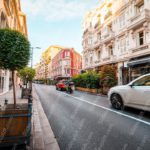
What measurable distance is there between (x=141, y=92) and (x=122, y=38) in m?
14.3

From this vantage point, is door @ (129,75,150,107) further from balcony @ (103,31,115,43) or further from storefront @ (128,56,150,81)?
balcony @ (103,31,115,43)

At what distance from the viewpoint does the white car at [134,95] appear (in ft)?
19.0

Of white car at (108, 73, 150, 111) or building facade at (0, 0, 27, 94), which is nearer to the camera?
white car at (108, 73, 150, 111)

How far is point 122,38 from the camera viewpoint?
18.8 meters

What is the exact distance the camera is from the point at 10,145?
2943 mm

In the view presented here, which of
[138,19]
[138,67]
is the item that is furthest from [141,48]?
[138,19]

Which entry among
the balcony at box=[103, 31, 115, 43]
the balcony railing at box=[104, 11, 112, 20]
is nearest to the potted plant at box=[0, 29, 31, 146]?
the balcony at box=[103, 31, 115, 43]

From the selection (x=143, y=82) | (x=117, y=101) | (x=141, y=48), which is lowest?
(x=117, y=101)

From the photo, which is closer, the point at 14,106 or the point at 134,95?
the point at 14,106

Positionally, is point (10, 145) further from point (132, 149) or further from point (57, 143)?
point (132, 149)

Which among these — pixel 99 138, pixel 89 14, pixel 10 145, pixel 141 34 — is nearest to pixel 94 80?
pixel 141 34

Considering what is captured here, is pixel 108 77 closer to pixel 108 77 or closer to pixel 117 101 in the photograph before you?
pixel 108 77

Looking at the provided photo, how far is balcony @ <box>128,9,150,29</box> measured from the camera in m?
14.9

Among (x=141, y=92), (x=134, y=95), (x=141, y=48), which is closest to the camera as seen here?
(x=141, y=92)
